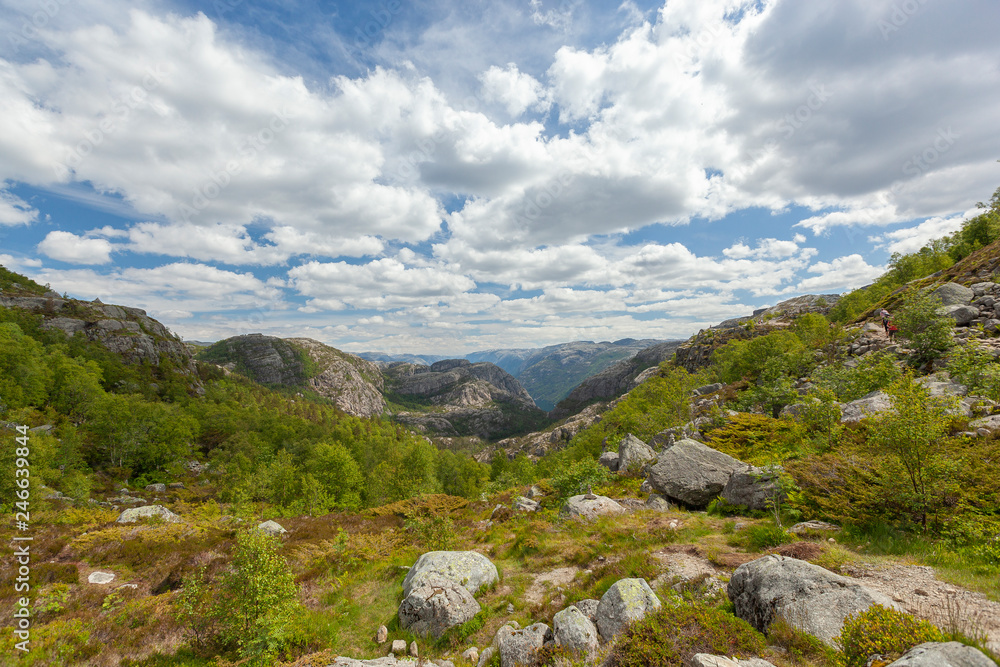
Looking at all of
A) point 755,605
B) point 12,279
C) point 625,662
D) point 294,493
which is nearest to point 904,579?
point 755,605

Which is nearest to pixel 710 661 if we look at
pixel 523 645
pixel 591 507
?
pixel 523 645

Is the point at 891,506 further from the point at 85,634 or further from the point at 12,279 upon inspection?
the point at 12,279

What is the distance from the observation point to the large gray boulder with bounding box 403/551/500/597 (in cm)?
1330

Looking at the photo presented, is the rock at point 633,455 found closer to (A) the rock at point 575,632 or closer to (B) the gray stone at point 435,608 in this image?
(B) the gray stone at point 435,608

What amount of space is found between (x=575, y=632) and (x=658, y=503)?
14596mm

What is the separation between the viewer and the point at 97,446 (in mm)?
60969

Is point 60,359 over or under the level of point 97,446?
over

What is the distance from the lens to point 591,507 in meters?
21.2

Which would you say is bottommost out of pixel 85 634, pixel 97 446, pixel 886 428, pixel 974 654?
pixel 97 446

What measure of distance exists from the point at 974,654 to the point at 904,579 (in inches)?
228

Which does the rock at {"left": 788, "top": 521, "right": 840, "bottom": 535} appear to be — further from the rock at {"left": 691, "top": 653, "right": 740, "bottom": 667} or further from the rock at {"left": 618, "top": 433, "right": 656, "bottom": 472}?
the rock at {"left": 618, "top": 433, "right": 656, "bottom": 472}

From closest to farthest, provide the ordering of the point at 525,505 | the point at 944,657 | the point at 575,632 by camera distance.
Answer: the point at 944,657, the point at 575,632, the point at 525,505

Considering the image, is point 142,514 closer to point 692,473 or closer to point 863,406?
point 692,473

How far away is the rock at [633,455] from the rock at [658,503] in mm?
9332
